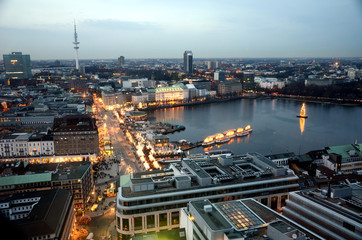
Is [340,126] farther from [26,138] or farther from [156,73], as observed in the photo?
[156,73]

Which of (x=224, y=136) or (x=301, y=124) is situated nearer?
(x=224, y=136)

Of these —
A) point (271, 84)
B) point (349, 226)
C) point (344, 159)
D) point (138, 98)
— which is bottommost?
point (344, 159)

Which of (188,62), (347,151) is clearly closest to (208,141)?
(347,151)

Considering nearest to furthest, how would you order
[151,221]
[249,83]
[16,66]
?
[151,221] < [249,83] < [16,66]

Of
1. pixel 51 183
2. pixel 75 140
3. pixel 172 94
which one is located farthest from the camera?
pixel 172 94

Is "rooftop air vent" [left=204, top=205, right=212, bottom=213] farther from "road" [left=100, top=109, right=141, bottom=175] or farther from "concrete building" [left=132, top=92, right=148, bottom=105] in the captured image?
"concrete building" [left=132, top=92, right=148, bottom=105]

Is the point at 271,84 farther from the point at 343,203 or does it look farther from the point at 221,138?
the point at 343,203

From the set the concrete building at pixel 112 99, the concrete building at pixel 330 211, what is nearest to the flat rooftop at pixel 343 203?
the concrete building at pixel 330 211

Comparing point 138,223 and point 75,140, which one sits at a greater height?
point 75,140
